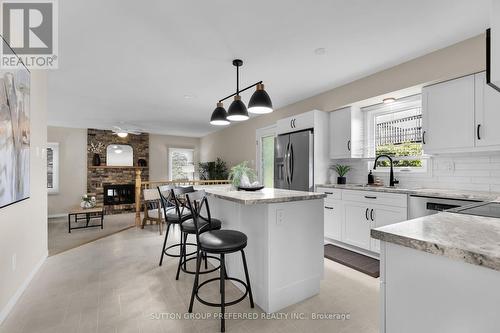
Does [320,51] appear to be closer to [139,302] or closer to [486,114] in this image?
[486,114]

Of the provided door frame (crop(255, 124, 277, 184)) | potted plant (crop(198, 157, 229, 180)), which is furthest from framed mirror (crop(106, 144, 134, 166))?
door frame (crop(255, 124, 277, 184))

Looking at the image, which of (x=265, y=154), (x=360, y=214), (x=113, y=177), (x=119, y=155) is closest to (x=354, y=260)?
(x=360, y=214)

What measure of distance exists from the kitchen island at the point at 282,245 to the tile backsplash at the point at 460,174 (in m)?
1.78

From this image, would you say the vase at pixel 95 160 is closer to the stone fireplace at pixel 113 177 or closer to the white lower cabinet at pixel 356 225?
the stone fireplace at pixel 113 177

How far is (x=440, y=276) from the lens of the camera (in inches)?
30.8

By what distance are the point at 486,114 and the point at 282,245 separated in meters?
2.37

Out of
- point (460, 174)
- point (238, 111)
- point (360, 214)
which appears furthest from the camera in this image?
point (360, 214)

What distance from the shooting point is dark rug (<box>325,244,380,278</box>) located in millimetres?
2773

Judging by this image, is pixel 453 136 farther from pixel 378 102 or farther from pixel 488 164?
pixel 378 102

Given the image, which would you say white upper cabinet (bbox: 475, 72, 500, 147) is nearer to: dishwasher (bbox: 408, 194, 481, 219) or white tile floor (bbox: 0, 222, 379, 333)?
dishwasher (bbox: 408, 194, 481, 219)

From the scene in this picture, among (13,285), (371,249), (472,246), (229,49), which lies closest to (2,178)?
(13,285)

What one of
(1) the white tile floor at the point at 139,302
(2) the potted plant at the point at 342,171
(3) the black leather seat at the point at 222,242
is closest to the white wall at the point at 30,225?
(1) the white tile floor at the point at 139,302

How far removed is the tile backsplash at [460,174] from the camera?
2559mm

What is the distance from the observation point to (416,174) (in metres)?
3.19
